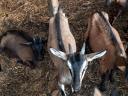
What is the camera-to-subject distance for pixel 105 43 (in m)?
7.96

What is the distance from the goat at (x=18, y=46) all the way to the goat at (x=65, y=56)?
54 cm

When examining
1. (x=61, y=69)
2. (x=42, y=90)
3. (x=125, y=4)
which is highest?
(x=125, y=4)

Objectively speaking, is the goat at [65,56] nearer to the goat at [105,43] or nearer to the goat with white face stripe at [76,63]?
the goat with white face stripe at [76,63]

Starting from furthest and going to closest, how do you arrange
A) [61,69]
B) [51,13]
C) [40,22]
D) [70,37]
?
[40,22], [51,13], [70,37], [61,69]

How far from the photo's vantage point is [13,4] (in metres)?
9.85

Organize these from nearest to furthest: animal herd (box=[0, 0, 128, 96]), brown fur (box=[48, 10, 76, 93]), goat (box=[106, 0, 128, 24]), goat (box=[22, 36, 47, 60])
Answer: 1. animal herd (box=[0, 0, 128, 96])
2. brown fur (box=[48, 10, 76, 93])
3. goat (box=[22, 36, 47, 60])
4. goat (box=[106, 0, 128, 24])

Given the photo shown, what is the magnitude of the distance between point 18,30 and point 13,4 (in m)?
1.20

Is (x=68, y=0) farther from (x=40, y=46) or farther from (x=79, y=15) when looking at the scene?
(x=40, y=46)

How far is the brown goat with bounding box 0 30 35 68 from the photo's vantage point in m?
8.37

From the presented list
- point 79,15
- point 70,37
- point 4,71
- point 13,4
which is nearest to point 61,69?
point 70,37

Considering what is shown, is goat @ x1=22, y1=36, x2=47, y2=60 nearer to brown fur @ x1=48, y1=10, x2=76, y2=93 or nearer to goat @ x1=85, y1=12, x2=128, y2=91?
brown fur @ x1=48, y1=10, x2=76, y2=93

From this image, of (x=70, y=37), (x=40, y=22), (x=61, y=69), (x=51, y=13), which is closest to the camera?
(x=61, y=69)

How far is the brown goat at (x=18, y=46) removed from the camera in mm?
8367

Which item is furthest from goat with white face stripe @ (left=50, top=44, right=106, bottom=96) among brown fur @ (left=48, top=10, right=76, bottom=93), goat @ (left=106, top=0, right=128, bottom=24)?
goat @ (left=106, top=0, right=128, bottom=24)
